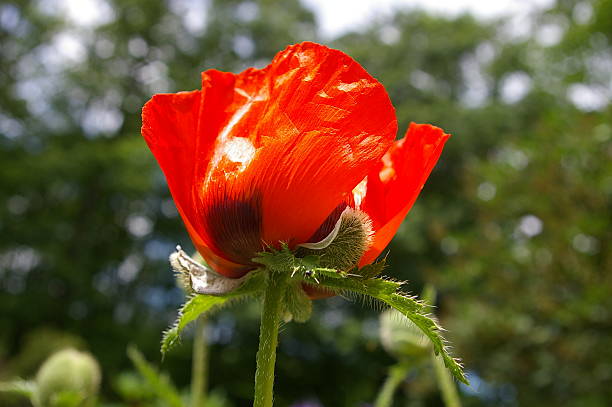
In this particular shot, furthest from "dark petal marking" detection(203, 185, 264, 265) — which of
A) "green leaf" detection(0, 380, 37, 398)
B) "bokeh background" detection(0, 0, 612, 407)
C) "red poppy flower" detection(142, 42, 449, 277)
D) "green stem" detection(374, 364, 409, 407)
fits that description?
"bokeh background" detection(0, 0, 612, 407)

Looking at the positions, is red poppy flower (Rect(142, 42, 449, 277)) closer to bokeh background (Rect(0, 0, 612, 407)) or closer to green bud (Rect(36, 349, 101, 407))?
green bud (Rect(36, 349, 101, 407))

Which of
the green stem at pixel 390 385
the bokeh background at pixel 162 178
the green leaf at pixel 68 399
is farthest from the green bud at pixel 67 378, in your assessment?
the bokeh background at pixel 162 178

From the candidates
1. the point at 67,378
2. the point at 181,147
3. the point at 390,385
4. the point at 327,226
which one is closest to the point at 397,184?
the point at 327,226

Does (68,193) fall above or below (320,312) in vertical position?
above

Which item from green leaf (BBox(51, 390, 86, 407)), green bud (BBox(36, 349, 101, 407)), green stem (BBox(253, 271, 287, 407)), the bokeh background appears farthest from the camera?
the bokeh background

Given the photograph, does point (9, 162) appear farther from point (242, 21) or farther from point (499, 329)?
point (499, 329)

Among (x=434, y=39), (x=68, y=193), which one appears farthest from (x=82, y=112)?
(x=434, y=39)
